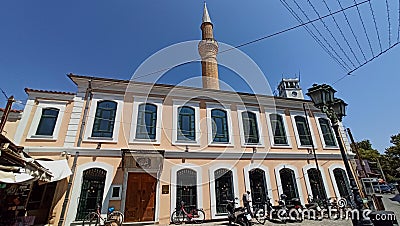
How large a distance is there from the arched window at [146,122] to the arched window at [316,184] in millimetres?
9608

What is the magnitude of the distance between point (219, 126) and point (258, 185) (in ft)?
12.9

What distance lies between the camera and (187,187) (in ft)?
33.5

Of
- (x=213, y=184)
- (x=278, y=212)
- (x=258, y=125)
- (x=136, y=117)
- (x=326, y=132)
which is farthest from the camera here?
(x=326, y=132)

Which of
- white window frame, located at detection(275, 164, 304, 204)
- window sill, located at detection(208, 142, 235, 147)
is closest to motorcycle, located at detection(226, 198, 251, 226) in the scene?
window sill, located at detection(208, 142, 235, 147)

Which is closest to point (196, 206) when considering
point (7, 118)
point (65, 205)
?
point (65, 205)

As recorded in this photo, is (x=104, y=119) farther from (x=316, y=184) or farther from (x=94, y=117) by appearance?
(x=316, y=184)

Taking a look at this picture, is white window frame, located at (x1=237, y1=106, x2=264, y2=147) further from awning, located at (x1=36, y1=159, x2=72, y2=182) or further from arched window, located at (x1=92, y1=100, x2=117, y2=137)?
awning, located at (x1=36, y1=159, x2=72, y2=182)

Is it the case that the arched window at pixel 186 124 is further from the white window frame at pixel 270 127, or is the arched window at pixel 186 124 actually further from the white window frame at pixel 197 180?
the white window frame at pixel 270 127

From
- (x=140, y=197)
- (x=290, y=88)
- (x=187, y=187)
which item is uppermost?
(x=290, y=88)

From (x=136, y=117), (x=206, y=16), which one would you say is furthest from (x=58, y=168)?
(x=206, y=16)

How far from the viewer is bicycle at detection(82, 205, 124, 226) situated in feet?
27.1

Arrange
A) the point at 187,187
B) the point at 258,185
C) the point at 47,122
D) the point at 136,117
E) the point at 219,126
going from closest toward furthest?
1. the point at 47,122
2. the point at 187,187
3. the point at 136,117
4. the point at 258,185
5. the point at 219,126

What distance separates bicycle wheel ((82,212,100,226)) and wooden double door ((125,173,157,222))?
124 cm

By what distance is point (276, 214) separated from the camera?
954cm
